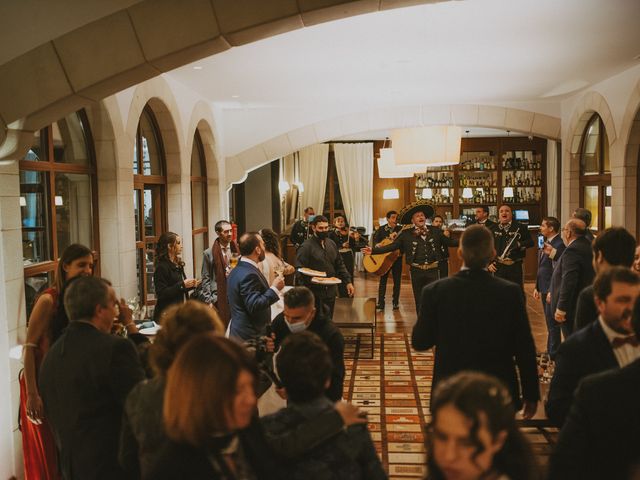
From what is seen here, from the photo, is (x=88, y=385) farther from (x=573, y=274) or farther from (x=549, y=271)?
(x=549, y=271)

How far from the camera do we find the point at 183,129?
834cm

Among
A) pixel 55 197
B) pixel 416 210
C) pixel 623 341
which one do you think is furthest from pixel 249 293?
pixel 416 210

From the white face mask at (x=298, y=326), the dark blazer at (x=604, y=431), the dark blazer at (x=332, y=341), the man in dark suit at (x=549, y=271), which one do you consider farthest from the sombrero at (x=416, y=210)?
the dark blazer at (x=604, y=431)

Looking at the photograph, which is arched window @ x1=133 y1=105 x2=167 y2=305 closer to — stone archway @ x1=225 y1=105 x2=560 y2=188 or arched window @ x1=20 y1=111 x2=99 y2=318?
arched window @ x1=20 y1=111 x2=99 y2=318

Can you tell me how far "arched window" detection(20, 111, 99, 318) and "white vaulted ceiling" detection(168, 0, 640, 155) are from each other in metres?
1.80

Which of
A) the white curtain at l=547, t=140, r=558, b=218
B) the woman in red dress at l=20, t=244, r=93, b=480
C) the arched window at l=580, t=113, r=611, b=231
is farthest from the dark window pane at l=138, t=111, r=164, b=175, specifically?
the white curtain at l=547, t=140, r=558, b=218

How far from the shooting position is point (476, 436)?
59.4 inches

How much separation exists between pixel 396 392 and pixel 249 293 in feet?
7.04

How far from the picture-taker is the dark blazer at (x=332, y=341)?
284cm

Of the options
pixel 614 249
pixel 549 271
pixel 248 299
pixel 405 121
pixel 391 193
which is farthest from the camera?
pixel 391 193

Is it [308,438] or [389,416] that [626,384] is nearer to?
[308,438]

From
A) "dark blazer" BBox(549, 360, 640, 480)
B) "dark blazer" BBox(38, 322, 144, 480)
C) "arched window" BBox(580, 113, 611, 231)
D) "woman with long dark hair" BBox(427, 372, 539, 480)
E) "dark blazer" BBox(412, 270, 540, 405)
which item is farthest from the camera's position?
"arched window" BBox(580, 113, 611, 231)

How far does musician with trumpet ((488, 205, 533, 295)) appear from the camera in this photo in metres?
8.72

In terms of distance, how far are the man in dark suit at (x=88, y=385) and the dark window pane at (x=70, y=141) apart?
299 cm
